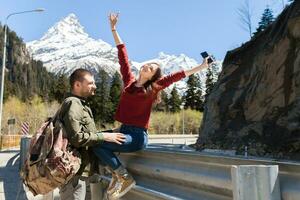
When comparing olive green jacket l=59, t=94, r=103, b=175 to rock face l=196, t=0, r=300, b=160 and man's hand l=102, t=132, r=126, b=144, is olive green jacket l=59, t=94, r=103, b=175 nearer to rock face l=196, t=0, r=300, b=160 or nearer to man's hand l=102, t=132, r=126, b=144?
man's hand l=102, t=132, r=126, b=144

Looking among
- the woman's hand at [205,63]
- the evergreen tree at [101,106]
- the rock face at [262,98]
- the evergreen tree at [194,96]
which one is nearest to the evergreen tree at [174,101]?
the evergreen tree at [194,96]

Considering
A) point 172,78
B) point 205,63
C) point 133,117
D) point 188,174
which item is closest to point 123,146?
point 133,117

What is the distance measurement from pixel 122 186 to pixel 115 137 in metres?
0.41

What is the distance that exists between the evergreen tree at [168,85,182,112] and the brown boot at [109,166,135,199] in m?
118

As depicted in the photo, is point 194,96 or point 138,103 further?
point 194,96

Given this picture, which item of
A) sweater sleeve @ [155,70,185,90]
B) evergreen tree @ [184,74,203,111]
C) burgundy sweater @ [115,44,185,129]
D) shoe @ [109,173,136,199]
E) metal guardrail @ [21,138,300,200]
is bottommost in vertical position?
shoe @ [109,173,136,199]

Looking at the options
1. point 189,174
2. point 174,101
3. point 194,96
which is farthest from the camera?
point 174,101

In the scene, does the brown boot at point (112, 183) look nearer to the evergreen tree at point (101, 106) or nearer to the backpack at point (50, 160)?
the backpack at point (50, 160)

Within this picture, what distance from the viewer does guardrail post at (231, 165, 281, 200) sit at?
7.03 ft

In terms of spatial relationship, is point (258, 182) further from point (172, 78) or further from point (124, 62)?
point (124, 62)

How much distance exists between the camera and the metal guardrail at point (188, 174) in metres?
2.18

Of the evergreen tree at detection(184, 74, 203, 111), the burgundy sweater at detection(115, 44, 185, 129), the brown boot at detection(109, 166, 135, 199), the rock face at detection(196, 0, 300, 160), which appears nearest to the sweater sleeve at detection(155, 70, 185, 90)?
the burgundy sweater at detection(115, 44, 185, 129)

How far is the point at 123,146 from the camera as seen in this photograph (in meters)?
3.98

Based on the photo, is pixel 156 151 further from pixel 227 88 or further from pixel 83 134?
pixel 227 88
